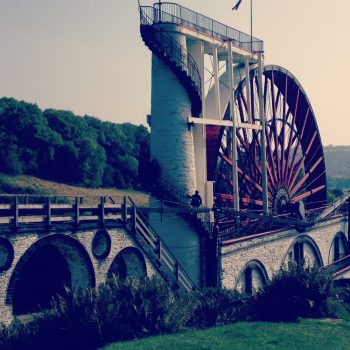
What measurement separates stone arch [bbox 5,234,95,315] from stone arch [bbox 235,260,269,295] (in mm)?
8005

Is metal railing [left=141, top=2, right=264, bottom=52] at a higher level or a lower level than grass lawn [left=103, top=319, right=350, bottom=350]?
higher

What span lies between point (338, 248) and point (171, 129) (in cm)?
1691

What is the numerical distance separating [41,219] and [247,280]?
35.3 feet

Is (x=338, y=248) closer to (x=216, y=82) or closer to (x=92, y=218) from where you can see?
(x=216, y=82)

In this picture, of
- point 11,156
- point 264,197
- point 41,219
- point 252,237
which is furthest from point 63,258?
point 11,156

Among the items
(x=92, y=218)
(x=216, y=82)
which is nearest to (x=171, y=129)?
(x=216, y=82)

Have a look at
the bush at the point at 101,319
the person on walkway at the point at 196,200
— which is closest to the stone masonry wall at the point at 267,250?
the person on walkway at the point at 196,200

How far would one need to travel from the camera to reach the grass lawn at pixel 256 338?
1159 centimetres

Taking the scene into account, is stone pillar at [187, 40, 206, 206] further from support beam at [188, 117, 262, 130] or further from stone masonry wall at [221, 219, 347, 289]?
stone masonry wall at [221, 219, 347, 289]

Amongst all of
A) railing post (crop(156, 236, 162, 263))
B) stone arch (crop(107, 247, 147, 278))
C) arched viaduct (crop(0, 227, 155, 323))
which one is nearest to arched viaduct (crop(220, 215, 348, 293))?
railing post (crop(156, 236, 162, 263))

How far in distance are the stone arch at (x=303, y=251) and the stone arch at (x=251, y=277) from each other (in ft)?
7.99

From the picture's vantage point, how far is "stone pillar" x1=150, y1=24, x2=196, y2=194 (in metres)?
20.7

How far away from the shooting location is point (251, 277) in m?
22.0

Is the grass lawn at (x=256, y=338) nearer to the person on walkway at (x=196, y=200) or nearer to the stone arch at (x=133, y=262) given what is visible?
the stone arch at (x=133, y=262)
